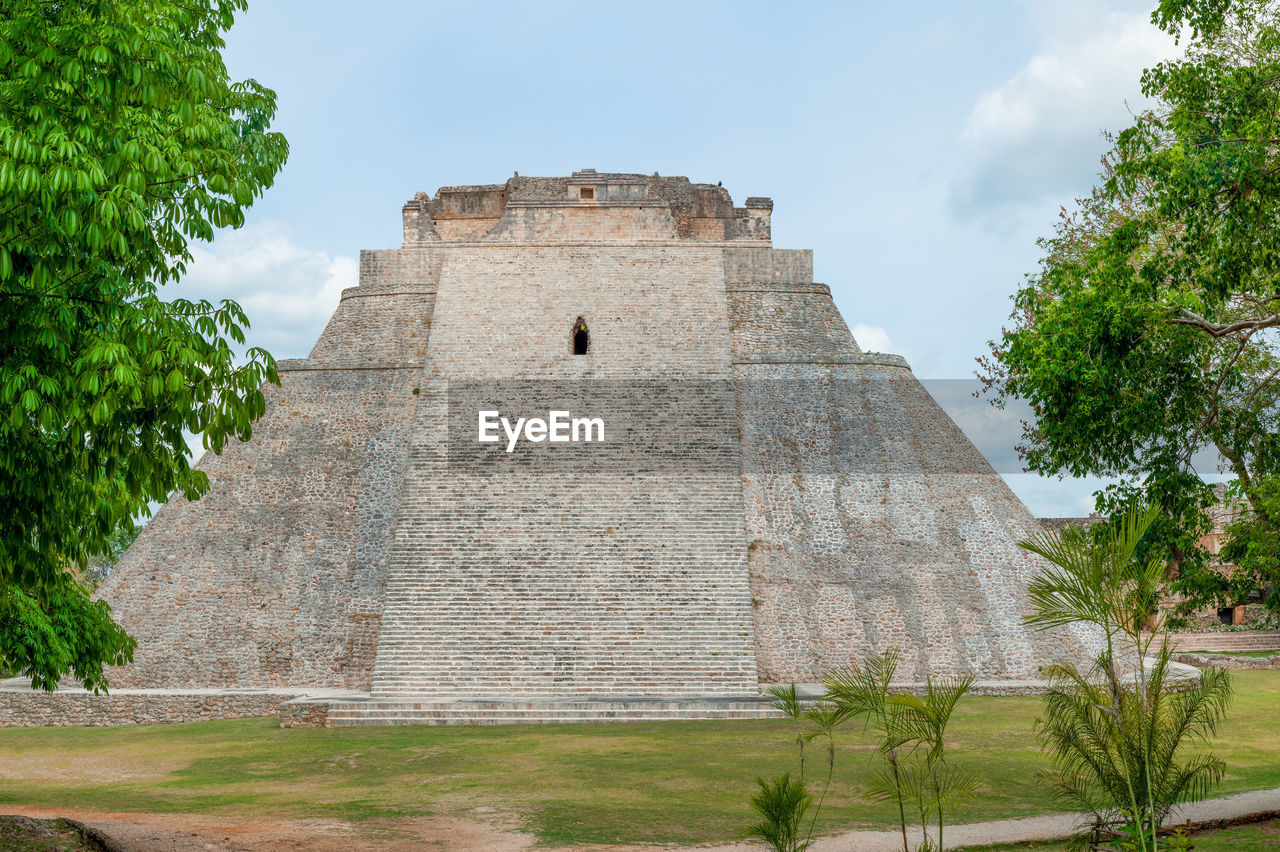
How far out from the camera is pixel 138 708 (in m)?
13.2

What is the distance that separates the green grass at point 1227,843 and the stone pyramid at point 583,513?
6250mm

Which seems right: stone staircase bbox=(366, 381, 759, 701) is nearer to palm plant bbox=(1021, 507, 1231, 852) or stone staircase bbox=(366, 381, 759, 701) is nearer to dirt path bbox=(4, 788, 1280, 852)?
dirt path bbox=(4, 788, 1280, 852)

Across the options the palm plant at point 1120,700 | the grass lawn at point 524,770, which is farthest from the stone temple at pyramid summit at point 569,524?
the palm plant at point 1120,700

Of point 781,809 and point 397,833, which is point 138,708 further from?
point 781,809

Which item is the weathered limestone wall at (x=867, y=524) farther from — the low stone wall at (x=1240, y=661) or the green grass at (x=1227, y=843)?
the green grass at (x=1227, y=843)

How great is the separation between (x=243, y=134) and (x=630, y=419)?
11.4 meters

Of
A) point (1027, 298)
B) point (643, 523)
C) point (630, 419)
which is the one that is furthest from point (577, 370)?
point (1027, 298)

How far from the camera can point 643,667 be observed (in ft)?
43.0

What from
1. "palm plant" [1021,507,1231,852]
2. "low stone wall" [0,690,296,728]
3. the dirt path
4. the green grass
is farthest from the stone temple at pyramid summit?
"palm plant" [1021,507,1231,852]

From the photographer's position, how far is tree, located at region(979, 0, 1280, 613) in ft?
23.5

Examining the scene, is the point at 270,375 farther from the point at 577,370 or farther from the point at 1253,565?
the point at 577,370

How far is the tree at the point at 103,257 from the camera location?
15.0ft

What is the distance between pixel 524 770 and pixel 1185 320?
21.1ft

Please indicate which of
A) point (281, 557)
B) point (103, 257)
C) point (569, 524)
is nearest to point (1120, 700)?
point (103, 257)
